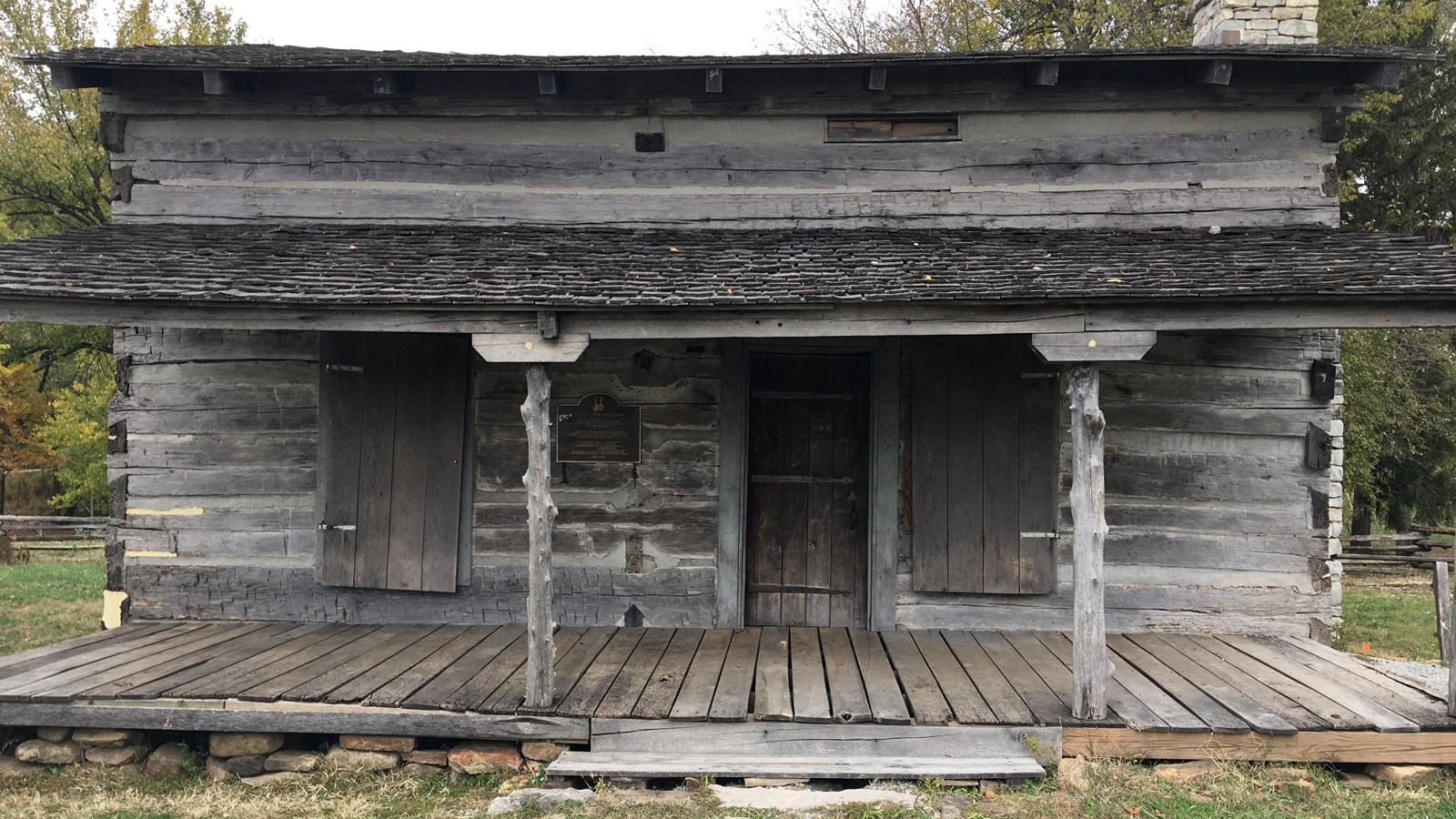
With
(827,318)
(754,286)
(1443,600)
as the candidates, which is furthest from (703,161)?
(1443,600)

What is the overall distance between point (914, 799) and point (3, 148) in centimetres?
2243

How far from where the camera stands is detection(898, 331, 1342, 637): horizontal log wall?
21.4ft

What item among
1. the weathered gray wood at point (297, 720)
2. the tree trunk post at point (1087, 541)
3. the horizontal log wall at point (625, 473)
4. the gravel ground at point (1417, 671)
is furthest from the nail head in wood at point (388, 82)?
the gravel ground at point (1417, 671)

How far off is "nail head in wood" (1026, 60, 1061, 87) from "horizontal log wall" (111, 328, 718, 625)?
3.19 meters

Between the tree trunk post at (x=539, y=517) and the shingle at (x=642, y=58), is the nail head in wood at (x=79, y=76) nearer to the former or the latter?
the shingle at (x=642, y=58)

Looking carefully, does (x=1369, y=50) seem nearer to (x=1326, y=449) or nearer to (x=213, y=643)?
(x=1326, y=449)

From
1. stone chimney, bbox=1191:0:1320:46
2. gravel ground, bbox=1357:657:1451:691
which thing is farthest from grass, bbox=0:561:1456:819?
stone chimney, bbox=1191:0:1320:46

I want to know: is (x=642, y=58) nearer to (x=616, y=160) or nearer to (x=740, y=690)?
(x=616, y=160)

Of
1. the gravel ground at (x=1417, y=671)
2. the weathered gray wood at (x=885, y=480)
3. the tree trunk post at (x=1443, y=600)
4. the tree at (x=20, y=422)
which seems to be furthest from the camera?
the tree at (x=20, y=422)

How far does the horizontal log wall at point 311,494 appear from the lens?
6.61 metres

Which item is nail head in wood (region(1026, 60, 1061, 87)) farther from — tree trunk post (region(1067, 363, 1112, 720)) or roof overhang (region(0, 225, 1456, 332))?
tree trunk post (region(1067, 363, 1112, 720))

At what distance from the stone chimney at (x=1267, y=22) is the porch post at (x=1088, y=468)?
13.2 ft

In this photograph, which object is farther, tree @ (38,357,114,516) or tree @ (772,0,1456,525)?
tree @ (38,357,114,516)

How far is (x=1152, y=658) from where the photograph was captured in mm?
5918
